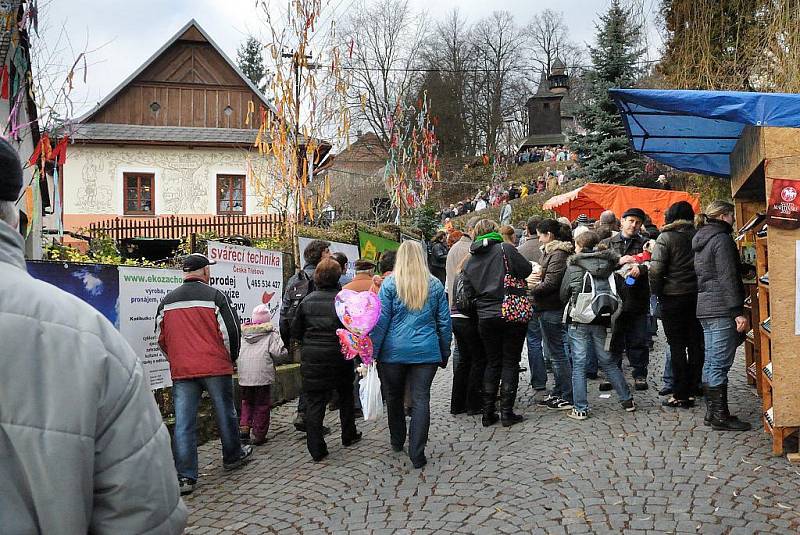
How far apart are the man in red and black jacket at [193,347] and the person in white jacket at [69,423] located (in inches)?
167

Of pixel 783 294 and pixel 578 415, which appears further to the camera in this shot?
pixel 578 415

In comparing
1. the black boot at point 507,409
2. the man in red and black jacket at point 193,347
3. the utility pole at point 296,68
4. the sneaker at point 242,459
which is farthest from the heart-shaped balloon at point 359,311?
the utility pole at point 296,68

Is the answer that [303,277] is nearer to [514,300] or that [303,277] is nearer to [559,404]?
[514,300]

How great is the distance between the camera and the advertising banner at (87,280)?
18.3 feet

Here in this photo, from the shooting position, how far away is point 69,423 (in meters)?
1.56

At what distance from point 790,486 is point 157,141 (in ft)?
96.6

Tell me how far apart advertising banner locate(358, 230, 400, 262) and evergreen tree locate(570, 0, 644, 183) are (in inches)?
875

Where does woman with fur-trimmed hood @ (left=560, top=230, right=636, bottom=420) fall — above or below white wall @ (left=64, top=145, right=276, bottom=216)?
below

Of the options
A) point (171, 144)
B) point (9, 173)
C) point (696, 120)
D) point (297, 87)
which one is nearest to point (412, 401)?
point (696, 120)

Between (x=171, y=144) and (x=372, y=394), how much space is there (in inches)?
1063

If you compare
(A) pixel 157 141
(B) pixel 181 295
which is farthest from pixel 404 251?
(A) pixel 157 141

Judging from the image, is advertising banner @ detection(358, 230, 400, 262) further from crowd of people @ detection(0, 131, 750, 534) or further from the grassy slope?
the grassy slope

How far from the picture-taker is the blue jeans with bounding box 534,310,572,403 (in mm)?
7566

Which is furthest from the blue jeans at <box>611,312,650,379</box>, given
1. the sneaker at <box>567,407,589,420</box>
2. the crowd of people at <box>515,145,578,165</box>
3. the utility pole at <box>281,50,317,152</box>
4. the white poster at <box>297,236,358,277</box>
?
the crowd of people at <box>515,145,578,165</box>
